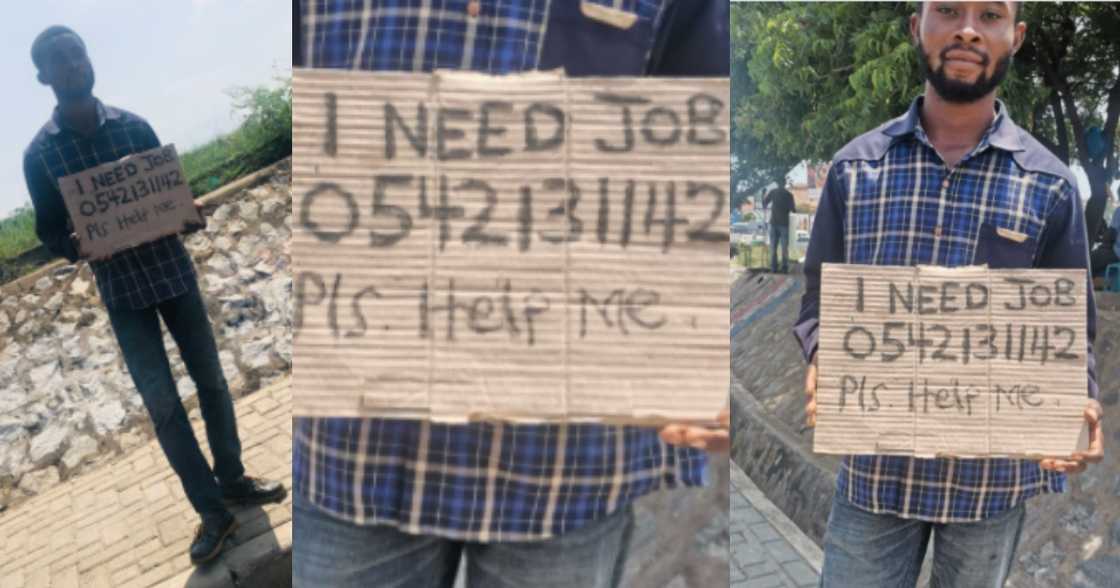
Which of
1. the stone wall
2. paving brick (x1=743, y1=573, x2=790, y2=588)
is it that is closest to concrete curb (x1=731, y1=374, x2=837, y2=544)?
the stone wall

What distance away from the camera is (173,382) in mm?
2982

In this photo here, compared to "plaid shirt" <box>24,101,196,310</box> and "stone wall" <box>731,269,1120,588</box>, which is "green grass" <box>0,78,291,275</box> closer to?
"plaid shirt" <box>24,101,196,310</box>

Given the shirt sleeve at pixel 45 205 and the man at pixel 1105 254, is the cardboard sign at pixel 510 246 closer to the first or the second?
the shirt sleeve at pixel 45 205

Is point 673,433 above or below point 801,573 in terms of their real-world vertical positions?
above

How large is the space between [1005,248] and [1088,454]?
49 centimetres

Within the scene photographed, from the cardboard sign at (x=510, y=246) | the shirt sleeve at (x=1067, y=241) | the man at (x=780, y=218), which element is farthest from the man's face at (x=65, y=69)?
the man at (x=780, y=218)

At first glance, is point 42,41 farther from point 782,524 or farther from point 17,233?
point 782,524

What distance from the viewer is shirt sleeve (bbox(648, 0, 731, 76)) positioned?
4.41 feet

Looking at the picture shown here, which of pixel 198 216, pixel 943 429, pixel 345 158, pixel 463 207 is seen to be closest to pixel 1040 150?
pixel 943 429

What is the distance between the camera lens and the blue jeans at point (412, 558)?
1302 millimetres

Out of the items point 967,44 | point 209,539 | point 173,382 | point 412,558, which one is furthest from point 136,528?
point 967,44

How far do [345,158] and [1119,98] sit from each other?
6091 millimetres

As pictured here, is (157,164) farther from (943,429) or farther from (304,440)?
(943,429)

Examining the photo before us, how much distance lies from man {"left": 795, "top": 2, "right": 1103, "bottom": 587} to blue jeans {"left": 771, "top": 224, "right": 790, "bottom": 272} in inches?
250
